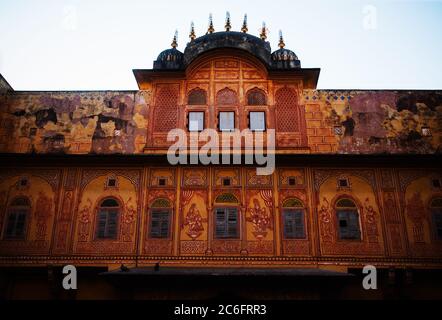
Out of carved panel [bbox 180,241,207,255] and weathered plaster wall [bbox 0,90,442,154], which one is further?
weathered plaster wall [bbox 0,90,442,154]

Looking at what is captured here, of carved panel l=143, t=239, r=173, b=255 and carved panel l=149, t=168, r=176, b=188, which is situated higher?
carved panel l=149, t=168, r=176, b=188

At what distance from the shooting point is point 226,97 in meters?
13.1

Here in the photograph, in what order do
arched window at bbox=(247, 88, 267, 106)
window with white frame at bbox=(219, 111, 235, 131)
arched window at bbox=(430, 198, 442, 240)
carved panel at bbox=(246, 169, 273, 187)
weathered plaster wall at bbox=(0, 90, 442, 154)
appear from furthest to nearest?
1. arched window at bbox=(247, 88, 267, 106)
2. window with white frame at bbox=(219, 111, 235, 131)
3. weathered plaster wall at bbox=(0, 90, 442, 154)
4. carved panel at bbox=(246, 169, 273, 187)
5. arched window at bbox=(430, 198, 442, 240)

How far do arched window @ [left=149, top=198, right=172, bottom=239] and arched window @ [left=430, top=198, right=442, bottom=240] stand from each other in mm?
7660

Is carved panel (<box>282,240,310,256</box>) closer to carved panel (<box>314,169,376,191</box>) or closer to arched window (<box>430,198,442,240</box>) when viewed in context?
carved panel (<box>314,169,376,191</box>)

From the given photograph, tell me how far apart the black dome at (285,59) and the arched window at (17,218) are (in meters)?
9.12

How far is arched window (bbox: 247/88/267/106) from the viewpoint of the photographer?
1304 cm

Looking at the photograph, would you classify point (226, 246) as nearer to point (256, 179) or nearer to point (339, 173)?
point (256, 179)

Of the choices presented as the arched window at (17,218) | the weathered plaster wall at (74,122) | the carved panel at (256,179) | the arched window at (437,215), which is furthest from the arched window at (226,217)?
the arched window at (437,215)

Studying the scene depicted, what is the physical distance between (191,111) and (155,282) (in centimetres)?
549

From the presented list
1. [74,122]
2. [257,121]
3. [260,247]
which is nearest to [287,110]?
[257,121]

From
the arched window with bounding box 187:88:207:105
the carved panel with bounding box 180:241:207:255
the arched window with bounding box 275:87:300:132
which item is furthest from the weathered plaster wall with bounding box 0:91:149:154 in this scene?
the arched window with bounding box 275:87:300:132

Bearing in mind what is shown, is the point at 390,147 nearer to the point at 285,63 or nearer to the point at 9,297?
the point at 285,63
